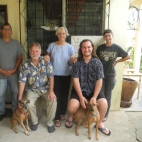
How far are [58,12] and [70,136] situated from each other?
1949 mm

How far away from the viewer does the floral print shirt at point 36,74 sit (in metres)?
2.42

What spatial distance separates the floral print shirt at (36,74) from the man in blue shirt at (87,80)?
38 centimetres

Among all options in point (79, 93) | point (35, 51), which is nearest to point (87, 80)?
point (79, 93)

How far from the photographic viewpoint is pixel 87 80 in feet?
7.97

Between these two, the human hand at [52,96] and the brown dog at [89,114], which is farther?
the human hand at [52,96]

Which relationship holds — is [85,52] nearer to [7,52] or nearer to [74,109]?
[74,109]

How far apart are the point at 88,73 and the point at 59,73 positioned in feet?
1.41

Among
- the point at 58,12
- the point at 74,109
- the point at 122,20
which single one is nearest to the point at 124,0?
the point at 122,20

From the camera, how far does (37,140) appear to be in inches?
90.5

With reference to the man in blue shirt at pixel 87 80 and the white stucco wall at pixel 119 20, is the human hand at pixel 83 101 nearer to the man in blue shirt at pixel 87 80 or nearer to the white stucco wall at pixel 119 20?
the man in blue shirt at pixel 87 80

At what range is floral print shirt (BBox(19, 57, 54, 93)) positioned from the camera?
2420 mm

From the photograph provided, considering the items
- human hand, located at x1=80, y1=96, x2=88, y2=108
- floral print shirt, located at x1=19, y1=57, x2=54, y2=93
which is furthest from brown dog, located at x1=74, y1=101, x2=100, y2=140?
floral print shirt, located at x1=19, y1=57, x2=54, y2=93

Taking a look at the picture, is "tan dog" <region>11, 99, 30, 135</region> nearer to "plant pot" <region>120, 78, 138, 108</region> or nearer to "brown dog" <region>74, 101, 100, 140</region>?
"brown dog" <region>74, 101, 100, 140</region>

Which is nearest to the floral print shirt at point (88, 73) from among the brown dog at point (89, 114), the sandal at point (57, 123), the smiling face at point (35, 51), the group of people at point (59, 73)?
the group of people at point (59, 73)
